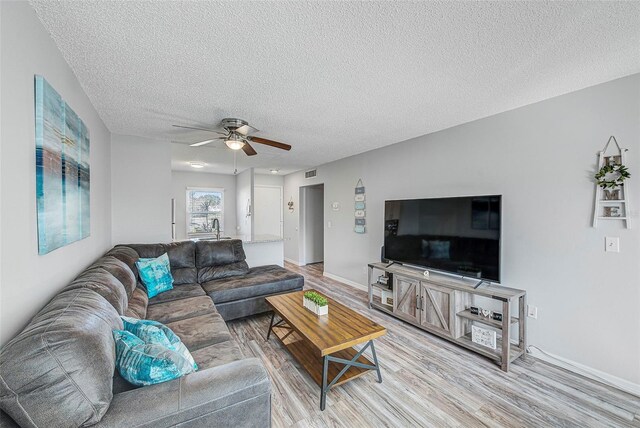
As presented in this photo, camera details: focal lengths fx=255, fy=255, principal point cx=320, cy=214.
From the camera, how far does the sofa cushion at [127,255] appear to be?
2650 millimetres

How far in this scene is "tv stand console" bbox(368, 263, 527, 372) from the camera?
240 cm

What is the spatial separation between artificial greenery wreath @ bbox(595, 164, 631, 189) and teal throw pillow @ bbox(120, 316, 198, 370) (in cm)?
331

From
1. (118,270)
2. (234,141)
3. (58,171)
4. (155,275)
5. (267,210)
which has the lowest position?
(155,275)

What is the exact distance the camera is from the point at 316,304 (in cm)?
240

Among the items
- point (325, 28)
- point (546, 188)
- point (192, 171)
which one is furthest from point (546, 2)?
point (192, 171)

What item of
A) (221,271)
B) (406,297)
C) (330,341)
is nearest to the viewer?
(330,341)

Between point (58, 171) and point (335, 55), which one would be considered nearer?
point (58, 171)

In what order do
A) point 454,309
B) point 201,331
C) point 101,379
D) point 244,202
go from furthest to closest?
point 244,202 < point 454,309 < point 201,331 < point 101,379

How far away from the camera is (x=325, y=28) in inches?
58.1

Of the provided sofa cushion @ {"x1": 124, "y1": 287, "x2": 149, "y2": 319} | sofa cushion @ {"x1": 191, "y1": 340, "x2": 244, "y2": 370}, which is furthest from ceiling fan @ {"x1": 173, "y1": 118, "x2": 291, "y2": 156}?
sofa cushion @ {"x1": 191, "y1": 340, "x2": 244, "y2": 370}

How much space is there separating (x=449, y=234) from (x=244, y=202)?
5.19 metres

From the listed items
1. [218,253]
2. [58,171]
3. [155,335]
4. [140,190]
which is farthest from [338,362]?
[140,190]

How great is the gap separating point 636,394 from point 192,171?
→ 8.09 metres

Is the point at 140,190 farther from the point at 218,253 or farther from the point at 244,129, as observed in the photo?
the point at 244,129
